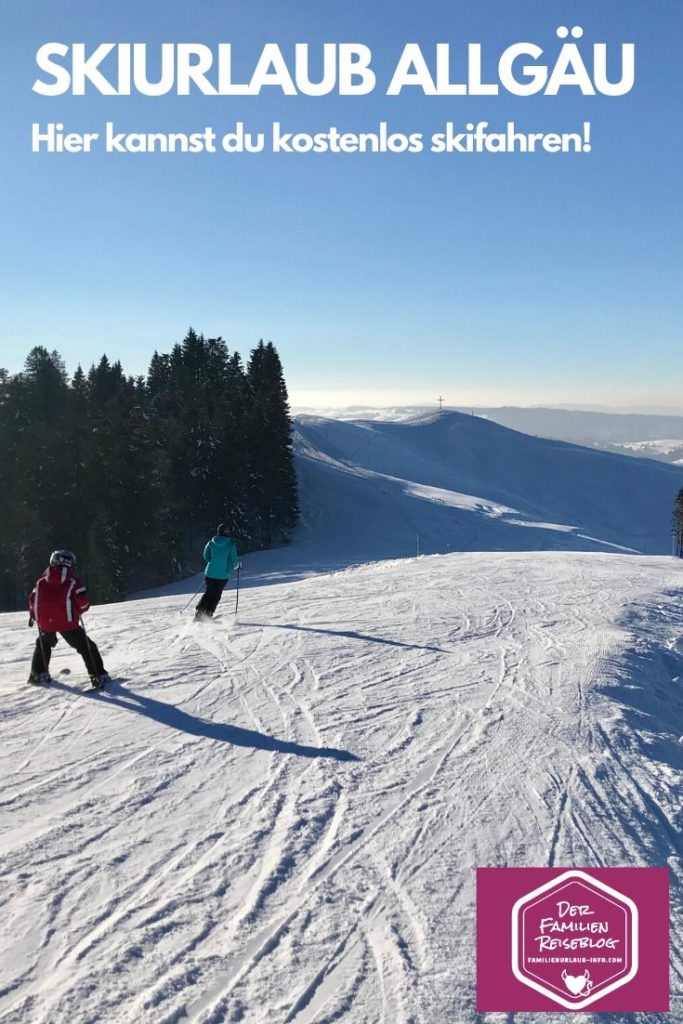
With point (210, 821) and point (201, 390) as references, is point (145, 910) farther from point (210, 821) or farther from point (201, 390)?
point (201, 390)

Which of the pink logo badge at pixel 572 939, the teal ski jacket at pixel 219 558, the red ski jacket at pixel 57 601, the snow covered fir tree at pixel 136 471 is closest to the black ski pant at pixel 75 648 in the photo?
the red ski jacket at pixel 57 601

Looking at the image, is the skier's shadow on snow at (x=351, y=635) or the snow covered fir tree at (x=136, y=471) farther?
the snow covered fir tree at (x=136, y=471)

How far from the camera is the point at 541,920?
18.1 ft

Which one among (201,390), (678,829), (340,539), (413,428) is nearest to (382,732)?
(678,829)

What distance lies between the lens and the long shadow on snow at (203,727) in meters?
8.00

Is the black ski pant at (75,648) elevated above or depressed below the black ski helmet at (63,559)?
below

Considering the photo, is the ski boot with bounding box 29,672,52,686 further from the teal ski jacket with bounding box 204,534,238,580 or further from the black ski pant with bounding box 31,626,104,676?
the teal ski jacket with bounding box 204,534,238,580

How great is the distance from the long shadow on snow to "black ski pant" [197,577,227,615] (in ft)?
15.6

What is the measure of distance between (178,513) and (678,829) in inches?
1806

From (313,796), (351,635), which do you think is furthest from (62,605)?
(351,635)

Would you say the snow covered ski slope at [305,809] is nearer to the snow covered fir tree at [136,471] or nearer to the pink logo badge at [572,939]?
the pink logo badge at [572,939]

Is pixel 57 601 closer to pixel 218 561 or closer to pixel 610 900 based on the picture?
pixel 218 561

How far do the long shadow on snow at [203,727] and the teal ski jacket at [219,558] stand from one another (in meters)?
4.56

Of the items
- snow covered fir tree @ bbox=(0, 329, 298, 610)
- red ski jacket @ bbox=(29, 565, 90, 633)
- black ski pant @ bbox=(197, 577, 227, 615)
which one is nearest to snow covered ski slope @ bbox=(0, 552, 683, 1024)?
red ski jacket @ bbox=(29, 565, 90, 633)
